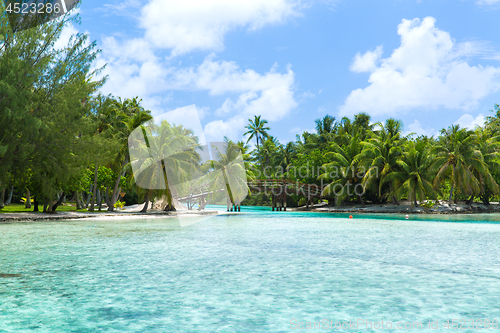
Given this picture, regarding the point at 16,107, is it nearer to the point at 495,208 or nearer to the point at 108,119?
the point at 108,119

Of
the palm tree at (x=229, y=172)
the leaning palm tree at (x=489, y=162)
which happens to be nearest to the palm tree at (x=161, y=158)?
the palm tree at (x=229, y=172)

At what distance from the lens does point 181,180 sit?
30797mm

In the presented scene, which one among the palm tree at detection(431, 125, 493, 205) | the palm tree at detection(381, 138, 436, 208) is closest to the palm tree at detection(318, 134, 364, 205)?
the palm tree at detection(381, 138, 436, 208)

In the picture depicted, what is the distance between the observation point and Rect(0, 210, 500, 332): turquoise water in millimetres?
4309

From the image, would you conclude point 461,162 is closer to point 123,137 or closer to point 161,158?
point 161,158

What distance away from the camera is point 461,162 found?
33000 mm

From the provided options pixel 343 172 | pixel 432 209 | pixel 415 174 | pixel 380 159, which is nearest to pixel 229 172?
pixel 343 172

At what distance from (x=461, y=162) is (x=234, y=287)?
32990 millimetres

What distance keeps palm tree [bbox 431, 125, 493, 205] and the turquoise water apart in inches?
1014

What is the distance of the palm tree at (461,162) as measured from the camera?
3297cm

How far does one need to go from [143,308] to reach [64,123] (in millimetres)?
19550

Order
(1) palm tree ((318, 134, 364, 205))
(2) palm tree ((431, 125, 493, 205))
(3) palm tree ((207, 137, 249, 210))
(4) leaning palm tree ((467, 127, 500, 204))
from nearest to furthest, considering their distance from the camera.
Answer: (2) palm tree ((431, 125, 493, 205)) < (4) leaning palm tree ((467, 127, 500, 204)) < (3) palm tree ((207, 137, 249, 210)) < (1) palm tree ((318, 134, 364, 205))

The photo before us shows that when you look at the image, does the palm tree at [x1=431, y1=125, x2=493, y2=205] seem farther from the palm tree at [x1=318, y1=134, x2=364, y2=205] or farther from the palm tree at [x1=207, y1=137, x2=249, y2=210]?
the palm tree at [x1=207, y1=137, x2=249, y2=210]

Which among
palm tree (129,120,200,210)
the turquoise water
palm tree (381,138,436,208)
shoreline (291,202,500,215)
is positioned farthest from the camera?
palm tree (381,138,436,208)
